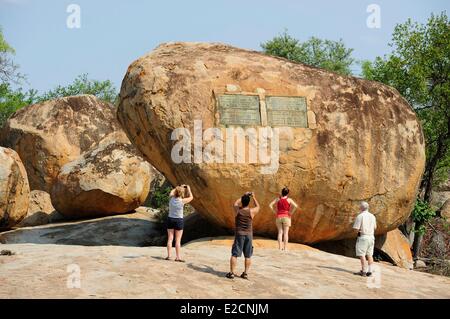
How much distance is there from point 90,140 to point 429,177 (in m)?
13.3

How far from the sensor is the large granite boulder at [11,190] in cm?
1759

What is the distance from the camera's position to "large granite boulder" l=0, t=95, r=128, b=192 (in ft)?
80.5

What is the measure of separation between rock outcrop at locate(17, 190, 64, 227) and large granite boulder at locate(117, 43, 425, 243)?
7299 millimetres

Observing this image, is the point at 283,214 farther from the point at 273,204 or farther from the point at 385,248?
the point at 385,248

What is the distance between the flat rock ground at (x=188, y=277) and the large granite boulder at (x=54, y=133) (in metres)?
11.9

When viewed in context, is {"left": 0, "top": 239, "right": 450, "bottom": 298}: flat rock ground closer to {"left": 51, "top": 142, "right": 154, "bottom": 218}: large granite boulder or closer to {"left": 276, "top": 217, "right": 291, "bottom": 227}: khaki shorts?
{"left": 276, "top": 217, "right": 291, "bottom": 227}: khaki shorts

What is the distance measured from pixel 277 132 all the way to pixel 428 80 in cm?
958

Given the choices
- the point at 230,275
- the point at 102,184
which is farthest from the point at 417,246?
the point at 230,275

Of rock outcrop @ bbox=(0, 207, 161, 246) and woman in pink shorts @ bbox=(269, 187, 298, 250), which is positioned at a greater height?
woman in pink shorts @ bbox=(269, 187, 298, 250)

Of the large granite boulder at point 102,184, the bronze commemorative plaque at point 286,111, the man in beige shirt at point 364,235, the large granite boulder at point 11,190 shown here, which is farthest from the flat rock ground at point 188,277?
the large granite boulder at point 102,184

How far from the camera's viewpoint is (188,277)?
9906 millimetres

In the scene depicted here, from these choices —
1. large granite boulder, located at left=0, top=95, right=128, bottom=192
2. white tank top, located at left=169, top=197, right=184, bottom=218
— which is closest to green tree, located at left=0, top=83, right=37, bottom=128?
large granite boulder, located at left=0, top=95, right=128, bottom=192

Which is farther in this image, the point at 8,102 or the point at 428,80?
the point at 8,102
